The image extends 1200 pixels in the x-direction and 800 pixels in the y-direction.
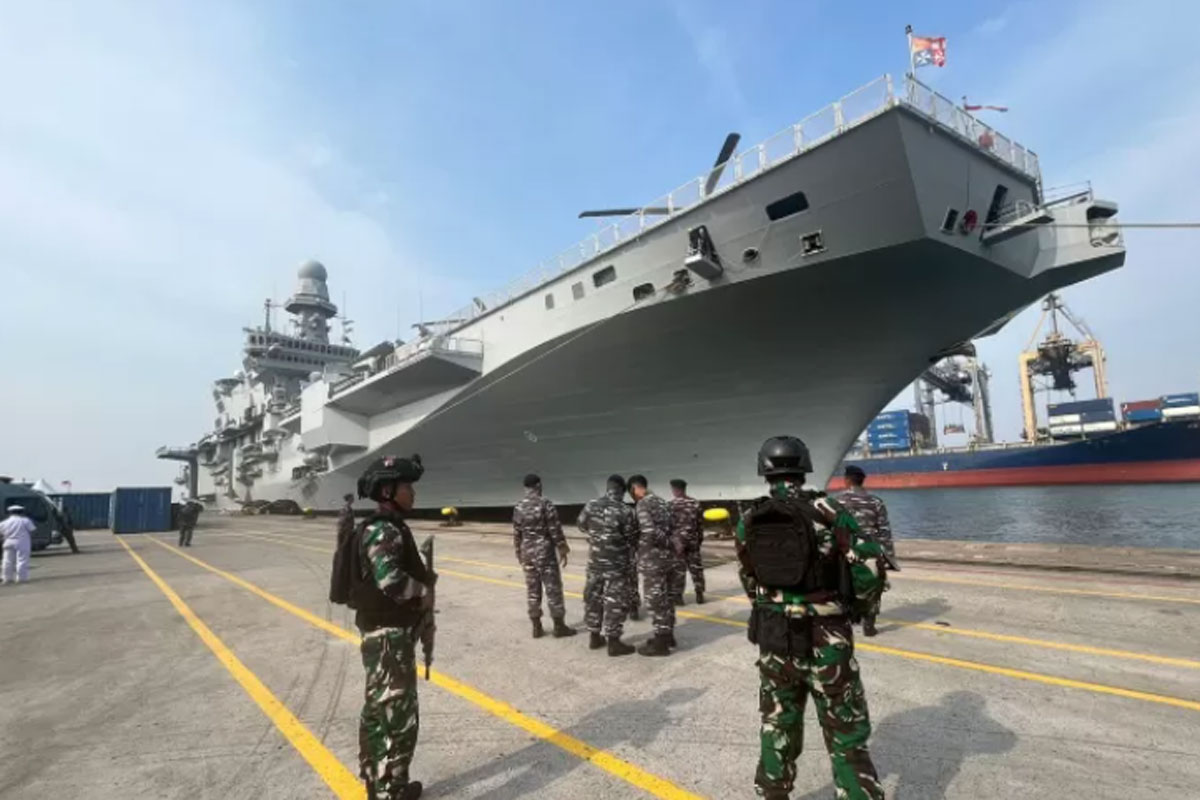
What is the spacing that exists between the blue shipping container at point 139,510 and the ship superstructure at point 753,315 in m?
Answer: 20.3

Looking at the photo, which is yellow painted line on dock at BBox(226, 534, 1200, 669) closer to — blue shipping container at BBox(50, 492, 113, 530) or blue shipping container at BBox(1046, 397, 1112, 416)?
blue shipping container at BBox(50, 492, 113, 530)

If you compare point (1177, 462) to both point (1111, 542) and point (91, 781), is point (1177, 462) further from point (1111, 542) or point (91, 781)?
point (91, 781)

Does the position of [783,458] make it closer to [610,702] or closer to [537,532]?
[610,702]

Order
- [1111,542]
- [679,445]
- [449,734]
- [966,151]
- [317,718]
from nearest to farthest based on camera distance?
[449,734] < [317,718] < [966,151] < [679,445] < [1111,542]

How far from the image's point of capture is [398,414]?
23891mm

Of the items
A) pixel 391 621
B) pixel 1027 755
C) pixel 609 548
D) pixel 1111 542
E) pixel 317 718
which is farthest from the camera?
pixel 1111 542

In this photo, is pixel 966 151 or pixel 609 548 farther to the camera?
pixel 966 151

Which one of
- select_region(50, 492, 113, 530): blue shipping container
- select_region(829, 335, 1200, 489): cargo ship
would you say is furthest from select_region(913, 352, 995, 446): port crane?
select_region(50, 492, 113, 530): blue shipping container

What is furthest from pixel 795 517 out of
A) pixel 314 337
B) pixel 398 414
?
pixel 314 337

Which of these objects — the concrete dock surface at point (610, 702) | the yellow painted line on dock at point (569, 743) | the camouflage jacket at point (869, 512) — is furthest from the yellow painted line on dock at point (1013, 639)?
the yellow painted line on dock at point (569, 743)

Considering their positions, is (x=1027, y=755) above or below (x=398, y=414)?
below

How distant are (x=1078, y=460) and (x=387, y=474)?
2398 inches

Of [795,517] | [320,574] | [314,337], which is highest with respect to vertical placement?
[314,337]

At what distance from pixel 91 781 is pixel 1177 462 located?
2402 inches
